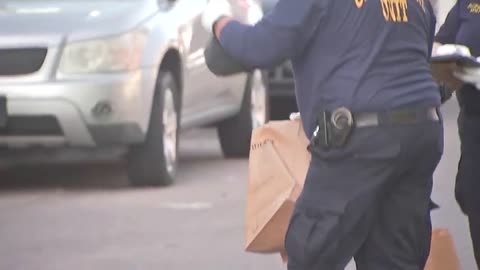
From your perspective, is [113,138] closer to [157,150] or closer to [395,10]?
[157,150]

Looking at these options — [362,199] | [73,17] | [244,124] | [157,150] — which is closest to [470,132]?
[362,199]

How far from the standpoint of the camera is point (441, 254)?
15.8ft

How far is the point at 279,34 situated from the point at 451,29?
1556 millimetres

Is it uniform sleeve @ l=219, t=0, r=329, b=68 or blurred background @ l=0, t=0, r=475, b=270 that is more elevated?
uniform sleeve @ l=219, t=0, r=329, b=68

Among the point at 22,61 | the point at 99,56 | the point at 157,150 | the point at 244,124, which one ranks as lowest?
the point at 244,124

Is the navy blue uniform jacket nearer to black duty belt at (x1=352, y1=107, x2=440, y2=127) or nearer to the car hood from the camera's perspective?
black duty belt at (x1=352, y1=107, x2=440, y2=127)

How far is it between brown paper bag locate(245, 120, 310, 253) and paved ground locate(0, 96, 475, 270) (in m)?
2.69

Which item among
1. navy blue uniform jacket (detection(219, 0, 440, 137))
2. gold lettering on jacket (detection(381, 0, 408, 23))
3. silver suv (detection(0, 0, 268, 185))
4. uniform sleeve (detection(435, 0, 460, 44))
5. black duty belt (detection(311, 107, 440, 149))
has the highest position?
gold lettering on jacket (detection(381, 0, 408, 23))

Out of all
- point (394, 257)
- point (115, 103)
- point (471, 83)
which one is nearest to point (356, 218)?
point (394, 257)

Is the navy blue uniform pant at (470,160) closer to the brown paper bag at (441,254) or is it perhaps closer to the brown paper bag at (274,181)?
the brown paper bag at (441,254)

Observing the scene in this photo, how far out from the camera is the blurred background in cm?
795

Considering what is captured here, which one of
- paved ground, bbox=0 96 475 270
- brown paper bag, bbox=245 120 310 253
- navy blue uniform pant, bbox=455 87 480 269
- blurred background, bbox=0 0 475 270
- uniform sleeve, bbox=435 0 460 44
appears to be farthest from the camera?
blurred background, bbox=0 0 475 270

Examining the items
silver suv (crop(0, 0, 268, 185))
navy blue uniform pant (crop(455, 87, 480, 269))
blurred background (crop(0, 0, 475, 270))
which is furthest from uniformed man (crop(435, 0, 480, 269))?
silver suv (crop(0, 0, 268, 185))

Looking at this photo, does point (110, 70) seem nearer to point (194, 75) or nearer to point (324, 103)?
point (194, 75)
